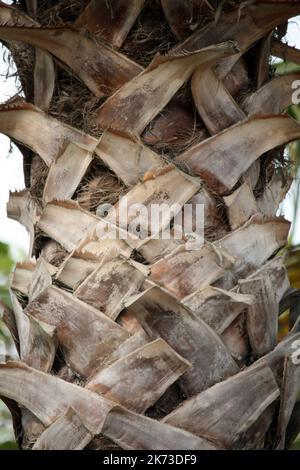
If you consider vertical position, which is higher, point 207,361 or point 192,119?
point 192,119

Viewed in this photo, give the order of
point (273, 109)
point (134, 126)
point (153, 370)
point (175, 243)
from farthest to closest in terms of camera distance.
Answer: point (273, 109)
point (134, 126)
point (175, 243)
point (153, 370)

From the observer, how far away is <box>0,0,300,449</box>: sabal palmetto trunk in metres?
1.42

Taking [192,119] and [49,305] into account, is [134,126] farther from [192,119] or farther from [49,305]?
[49,305]

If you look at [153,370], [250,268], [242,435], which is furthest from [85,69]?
[242,435]

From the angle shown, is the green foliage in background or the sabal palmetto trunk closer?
the sabal palmetto trunk

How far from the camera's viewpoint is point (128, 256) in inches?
58.5

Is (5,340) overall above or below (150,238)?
below

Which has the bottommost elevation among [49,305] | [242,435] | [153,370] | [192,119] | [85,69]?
[242,435]

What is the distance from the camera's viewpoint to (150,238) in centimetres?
150

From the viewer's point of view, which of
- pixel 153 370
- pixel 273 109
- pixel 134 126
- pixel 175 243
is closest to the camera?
pixel 153 370

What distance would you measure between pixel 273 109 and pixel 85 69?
0.42 meters

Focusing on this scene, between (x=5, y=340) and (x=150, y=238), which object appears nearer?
(x=150, y=238)

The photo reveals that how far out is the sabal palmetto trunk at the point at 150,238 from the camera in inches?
55.8

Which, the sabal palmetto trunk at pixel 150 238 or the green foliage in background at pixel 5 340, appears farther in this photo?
the green foliage in background at pixel 5 340
